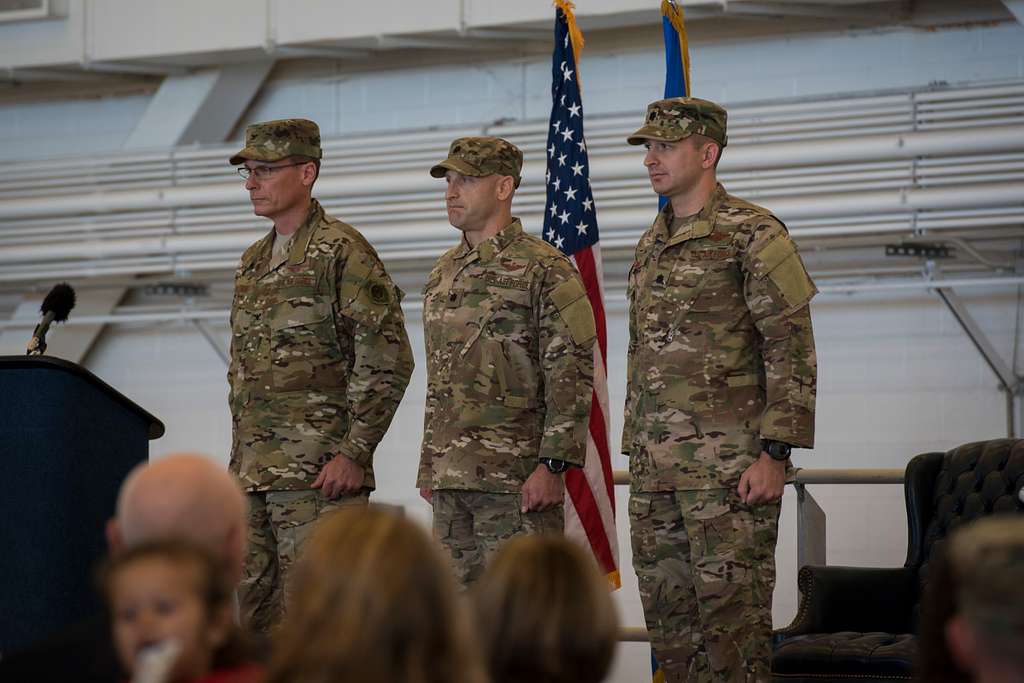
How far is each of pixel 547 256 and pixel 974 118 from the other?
225cm

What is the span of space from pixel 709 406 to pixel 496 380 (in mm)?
561

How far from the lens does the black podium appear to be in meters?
3.22

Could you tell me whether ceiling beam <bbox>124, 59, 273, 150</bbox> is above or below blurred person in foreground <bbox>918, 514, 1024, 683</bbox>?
above

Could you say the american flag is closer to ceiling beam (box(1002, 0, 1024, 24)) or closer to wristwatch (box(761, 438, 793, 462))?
wristwatch (box(761, 438, 793, 462))

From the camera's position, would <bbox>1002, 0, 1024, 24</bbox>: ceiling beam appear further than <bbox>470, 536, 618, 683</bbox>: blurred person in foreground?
Yes

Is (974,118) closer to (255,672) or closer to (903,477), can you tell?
(903,477)

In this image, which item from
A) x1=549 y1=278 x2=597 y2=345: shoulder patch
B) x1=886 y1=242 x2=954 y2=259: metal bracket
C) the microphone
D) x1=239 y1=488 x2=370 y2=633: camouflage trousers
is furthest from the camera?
x1=886 y1=242 x2=954 y2=259: metal bracket

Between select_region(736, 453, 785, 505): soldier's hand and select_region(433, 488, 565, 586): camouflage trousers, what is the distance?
20.9 inches

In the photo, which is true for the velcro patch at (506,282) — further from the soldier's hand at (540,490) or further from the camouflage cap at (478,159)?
the soldier's hand at (540,490)

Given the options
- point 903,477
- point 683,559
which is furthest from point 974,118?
point 683,559

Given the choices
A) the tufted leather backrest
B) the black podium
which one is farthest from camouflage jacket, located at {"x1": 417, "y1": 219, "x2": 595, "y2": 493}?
the tufted leather backrest

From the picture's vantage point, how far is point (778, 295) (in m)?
3.44

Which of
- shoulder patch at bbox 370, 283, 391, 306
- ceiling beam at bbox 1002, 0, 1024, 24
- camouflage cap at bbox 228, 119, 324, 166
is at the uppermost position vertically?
ceiling beam at bbox 1002, 0, 1024, 24

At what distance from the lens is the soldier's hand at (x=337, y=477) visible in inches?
144
